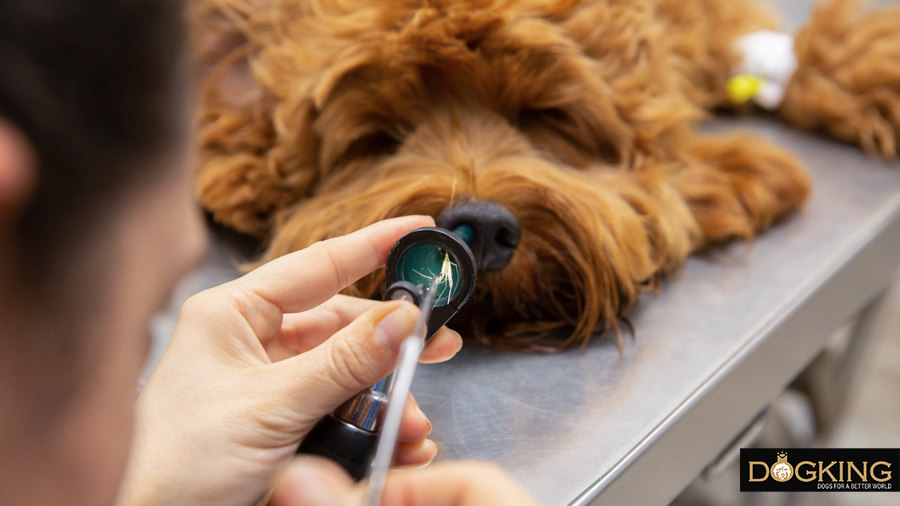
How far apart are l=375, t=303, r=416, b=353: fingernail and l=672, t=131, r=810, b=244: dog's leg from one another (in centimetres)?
102

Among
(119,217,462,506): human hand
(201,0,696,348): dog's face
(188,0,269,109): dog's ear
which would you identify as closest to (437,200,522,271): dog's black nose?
(201,0,696,348): dog's face

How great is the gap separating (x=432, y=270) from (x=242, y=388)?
254mm

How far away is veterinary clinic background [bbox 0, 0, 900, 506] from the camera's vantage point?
397mm

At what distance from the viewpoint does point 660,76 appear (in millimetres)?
1462

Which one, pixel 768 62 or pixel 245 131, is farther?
pixel 768 62

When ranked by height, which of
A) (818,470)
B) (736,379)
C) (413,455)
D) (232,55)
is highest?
(232,55)

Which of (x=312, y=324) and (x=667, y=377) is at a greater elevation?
(x=312, y=324)

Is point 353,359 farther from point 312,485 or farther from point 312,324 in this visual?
point 312,324

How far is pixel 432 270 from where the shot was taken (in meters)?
0.79

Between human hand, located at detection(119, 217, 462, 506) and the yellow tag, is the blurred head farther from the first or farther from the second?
the yellow tag

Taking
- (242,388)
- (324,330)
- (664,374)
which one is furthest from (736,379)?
(242,388)

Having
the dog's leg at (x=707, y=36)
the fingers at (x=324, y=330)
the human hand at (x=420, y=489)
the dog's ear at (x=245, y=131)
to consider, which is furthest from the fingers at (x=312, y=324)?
the dog's leg at (x=707, y=36)

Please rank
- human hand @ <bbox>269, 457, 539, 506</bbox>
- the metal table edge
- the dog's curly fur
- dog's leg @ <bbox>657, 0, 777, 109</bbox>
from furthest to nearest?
dog's leg @ <bbox>657, 0, 777, 109</bbox>, the dog's curly fur, the metal table edge, human hand @ <bbox>269, 457, 539, 506</bbox>

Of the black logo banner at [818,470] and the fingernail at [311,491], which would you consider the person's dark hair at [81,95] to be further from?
the black logo banner at [818,470]
